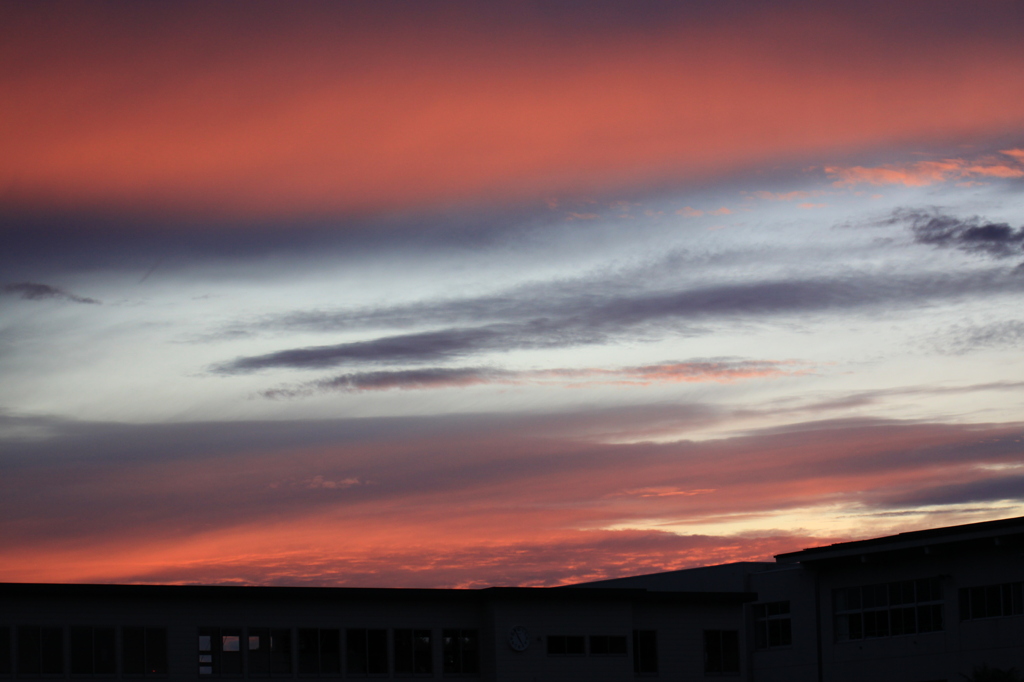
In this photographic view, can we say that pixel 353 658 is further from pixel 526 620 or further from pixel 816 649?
pixel 816 649

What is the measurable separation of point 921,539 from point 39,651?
4222 centimetres

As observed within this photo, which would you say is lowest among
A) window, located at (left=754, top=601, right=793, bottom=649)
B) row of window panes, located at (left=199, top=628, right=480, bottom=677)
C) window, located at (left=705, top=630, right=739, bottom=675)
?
window, located at (left=754, top=601, right=793, bottom=649)

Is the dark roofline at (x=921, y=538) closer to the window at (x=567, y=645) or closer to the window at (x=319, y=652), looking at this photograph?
the window at (x=567, y=645)

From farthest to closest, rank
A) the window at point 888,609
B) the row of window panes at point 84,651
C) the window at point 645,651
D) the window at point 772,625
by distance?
the window at point 772,625
the window at point 888,609
the window at point 645,651
the row of window panes at point 84,651

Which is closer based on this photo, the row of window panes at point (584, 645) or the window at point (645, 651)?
the row of window panes at point (584, 645)

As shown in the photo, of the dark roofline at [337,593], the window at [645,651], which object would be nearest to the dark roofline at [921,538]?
the dark roofline at [337,593]

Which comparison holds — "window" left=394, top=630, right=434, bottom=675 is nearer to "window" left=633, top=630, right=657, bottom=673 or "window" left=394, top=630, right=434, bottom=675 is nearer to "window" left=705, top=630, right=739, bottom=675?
"window" left=633, top=630, right=657, bottom=673

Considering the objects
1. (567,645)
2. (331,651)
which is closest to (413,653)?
(331,651)

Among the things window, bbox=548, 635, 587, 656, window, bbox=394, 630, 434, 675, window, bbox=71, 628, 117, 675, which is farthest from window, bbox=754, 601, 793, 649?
window, bbox=71, 628, 117, 675

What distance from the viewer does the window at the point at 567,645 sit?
170 feet

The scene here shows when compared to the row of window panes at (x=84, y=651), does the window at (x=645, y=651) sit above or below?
below

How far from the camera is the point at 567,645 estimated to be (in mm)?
52031

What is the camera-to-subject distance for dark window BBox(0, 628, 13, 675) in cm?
4334

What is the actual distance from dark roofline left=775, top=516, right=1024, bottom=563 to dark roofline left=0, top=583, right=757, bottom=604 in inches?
398
